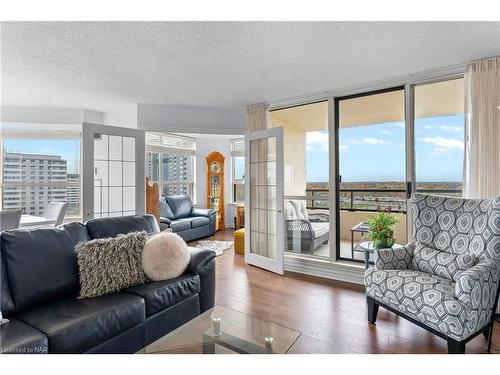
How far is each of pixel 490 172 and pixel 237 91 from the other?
287 centimetres

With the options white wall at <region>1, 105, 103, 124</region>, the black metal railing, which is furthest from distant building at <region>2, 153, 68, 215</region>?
the black metal railing

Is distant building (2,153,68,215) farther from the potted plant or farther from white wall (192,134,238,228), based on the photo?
the potted plant

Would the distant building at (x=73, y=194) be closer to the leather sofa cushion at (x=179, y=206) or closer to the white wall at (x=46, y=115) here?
the white wall at (x=46, y=115)

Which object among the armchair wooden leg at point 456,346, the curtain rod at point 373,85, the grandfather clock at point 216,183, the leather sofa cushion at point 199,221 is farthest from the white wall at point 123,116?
the armchair wooden leg at point 456,346

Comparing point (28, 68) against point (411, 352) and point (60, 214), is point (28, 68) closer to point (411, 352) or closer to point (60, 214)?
point (60, 214)

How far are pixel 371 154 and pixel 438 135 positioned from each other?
4.50 feet

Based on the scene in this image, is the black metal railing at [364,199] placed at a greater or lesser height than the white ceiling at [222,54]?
lesser

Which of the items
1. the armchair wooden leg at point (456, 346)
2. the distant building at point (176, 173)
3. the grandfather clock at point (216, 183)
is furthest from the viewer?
the grandfather clock at point (216, 183)

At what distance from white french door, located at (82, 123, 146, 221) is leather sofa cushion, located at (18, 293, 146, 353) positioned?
7.21ft

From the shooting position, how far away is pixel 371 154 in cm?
466

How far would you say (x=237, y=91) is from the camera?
3.79m

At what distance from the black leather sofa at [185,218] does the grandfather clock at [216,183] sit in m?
0.62

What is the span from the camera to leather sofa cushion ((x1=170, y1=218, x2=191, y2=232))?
5.58 meters

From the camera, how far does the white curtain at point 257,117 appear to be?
14.3 feet
